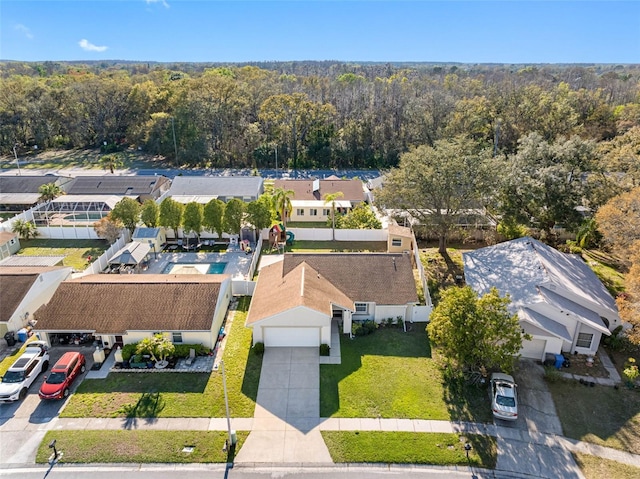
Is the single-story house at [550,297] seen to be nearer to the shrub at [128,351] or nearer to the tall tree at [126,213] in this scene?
the shrub at [128,351]

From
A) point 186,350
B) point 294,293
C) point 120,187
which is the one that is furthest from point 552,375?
point 120,187

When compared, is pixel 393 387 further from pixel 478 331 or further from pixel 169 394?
pixel 169 394

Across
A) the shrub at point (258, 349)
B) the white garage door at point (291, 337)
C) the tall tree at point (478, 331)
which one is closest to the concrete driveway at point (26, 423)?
the shrub at point (258, 349)

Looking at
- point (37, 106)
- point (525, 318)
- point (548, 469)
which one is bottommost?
point (548, 469)

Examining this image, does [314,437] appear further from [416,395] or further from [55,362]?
[55,362]

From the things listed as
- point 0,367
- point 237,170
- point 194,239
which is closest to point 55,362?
point 0,367

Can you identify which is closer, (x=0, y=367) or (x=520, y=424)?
(x=520, y=424)
